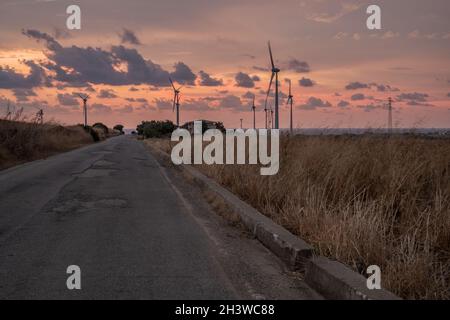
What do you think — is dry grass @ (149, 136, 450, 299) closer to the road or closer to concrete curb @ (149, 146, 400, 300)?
concrete curb @ (149, 146, 400, 300)

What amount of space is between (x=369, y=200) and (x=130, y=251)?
4043 mm

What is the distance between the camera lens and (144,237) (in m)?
6.76

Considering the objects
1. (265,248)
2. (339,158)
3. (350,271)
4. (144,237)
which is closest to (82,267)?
(144,237)

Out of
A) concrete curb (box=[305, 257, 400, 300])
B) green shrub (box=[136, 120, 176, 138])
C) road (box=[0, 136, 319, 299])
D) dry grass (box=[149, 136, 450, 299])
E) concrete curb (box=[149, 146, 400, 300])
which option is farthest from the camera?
green shrub (box=[136, 120, 176, 138])

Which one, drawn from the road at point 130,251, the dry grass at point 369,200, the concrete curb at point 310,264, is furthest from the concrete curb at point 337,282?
the dry grass at point 369,200

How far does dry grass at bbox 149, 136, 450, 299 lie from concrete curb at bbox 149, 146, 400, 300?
0.24m

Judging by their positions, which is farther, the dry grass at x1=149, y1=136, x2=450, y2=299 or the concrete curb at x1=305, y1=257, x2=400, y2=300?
the dry grass at x1=149, y1=136, x2=450, y2=299

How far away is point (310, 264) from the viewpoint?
197 inches

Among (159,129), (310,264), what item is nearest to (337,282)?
(310,264)

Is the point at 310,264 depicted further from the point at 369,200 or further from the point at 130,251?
the point at 369,200

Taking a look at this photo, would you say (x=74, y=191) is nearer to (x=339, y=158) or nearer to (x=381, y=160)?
(x=339, y=158)

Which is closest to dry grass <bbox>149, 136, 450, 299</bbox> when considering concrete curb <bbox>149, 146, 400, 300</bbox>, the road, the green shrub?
concrete curb <bbox>149, 146, 400, 300</bbox>

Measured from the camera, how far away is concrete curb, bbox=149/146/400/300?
4156mm
